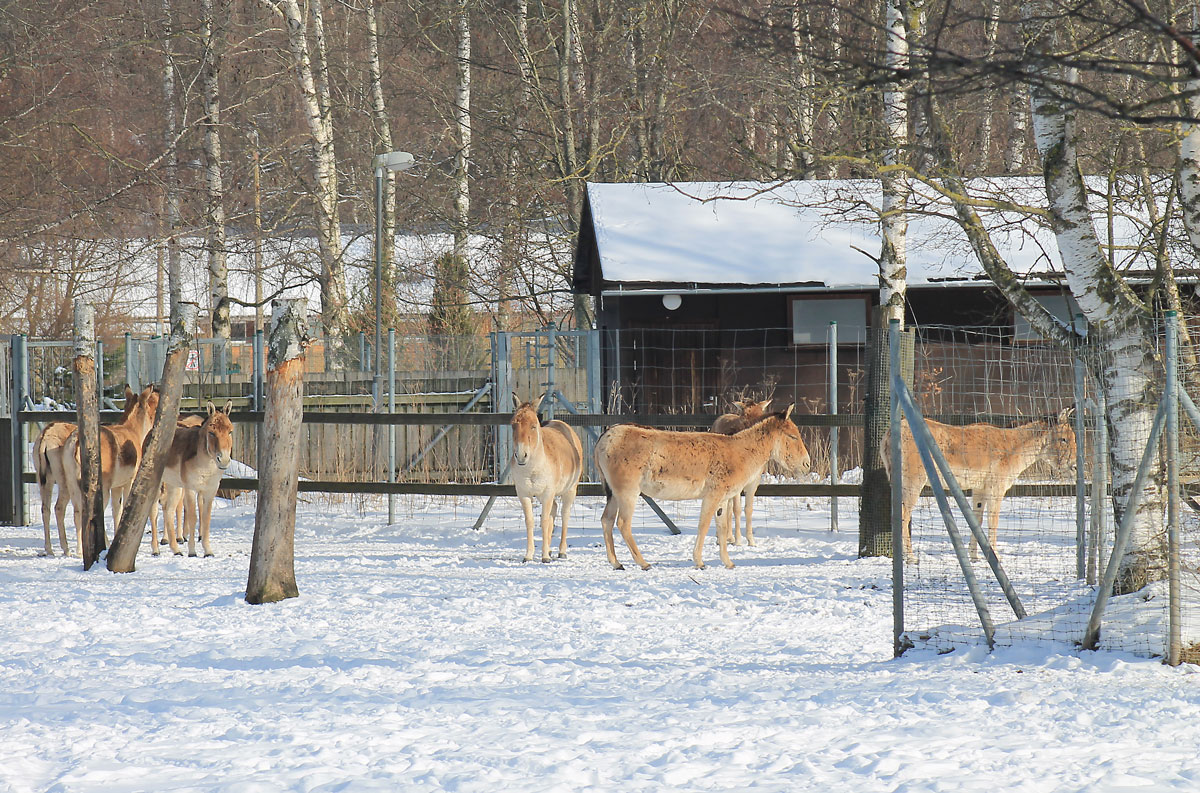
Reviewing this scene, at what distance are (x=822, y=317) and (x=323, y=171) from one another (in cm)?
1015

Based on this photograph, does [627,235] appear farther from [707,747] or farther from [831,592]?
[707,747]

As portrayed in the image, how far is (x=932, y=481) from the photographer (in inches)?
261

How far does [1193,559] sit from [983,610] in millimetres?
2949

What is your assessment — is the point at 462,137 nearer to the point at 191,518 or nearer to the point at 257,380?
the point at 257,380

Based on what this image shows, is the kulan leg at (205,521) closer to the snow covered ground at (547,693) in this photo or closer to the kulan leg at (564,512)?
the snow covered ground at (547,693)

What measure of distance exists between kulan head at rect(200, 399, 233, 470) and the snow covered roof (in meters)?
7.57

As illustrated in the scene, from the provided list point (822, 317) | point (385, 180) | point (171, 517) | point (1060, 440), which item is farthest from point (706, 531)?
point (385, 180)

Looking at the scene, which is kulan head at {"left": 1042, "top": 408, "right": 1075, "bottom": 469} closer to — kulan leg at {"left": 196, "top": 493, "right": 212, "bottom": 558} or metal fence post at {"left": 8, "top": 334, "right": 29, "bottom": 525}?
kulan leg at {"left": 196, "top": 493, "right": 212, "bottom": 558}

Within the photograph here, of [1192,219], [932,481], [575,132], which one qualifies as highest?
[575,132]

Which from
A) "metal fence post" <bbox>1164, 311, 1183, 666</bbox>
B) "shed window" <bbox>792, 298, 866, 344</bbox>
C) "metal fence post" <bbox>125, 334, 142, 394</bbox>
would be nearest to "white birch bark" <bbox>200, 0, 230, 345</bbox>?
"metal fence post" <bbox>125, 334, 142, 394</bbox>

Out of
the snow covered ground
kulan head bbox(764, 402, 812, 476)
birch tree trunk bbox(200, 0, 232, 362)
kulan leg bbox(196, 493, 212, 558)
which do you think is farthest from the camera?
birch tree trunk bbox(200, 0, 232, 362)

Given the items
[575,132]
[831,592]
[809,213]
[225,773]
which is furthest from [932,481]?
[575,132]

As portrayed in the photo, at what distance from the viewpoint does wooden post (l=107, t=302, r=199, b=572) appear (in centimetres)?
1040

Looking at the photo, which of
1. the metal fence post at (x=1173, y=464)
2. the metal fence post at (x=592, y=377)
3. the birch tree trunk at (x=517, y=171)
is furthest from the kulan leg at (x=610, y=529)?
the birch tree trunk at (x=517, y=171)
